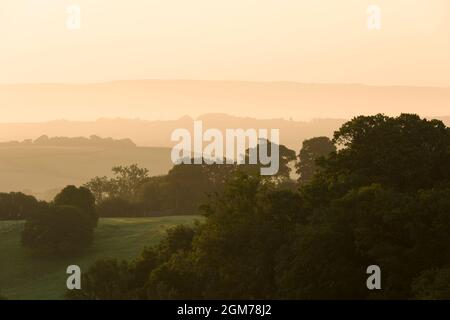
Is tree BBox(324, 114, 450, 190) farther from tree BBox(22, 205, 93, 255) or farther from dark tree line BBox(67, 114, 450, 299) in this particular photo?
tree BBox(22, 205, 93, 255)

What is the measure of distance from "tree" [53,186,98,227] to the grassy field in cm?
305

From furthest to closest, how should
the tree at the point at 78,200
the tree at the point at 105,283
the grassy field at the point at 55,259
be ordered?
the tree at the point at 78,200
the grassy field at the point at 55,259
the tree at the point at 105,283

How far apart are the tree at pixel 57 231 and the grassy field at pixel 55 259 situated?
137cm

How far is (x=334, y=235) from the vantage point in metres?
53.0

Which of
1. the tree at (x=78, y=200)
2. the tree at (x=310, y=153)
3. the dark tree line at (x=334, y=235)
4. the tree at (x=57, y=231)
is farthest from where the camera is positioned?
the tree at (x=310, y=153)

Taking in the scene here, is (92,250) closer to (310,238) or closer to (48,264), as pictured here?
(48,264)

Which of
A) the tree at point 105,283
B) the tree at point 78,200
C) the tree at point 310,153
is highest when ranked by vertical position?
the tree at point 310,153

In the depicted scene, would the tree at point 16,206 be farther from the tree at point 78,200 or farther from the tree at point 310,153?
the tree at point 310,153

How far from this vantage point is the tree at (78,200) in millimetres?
121875

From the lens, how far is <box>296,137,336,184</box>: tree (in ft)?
551

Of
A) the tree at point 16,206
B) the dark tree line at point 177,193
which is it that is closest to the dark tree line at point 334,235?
the tree at point 16,206

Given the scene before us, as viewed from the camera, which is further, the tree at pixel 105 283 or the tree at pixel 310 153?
the tree at pixel 310 153
